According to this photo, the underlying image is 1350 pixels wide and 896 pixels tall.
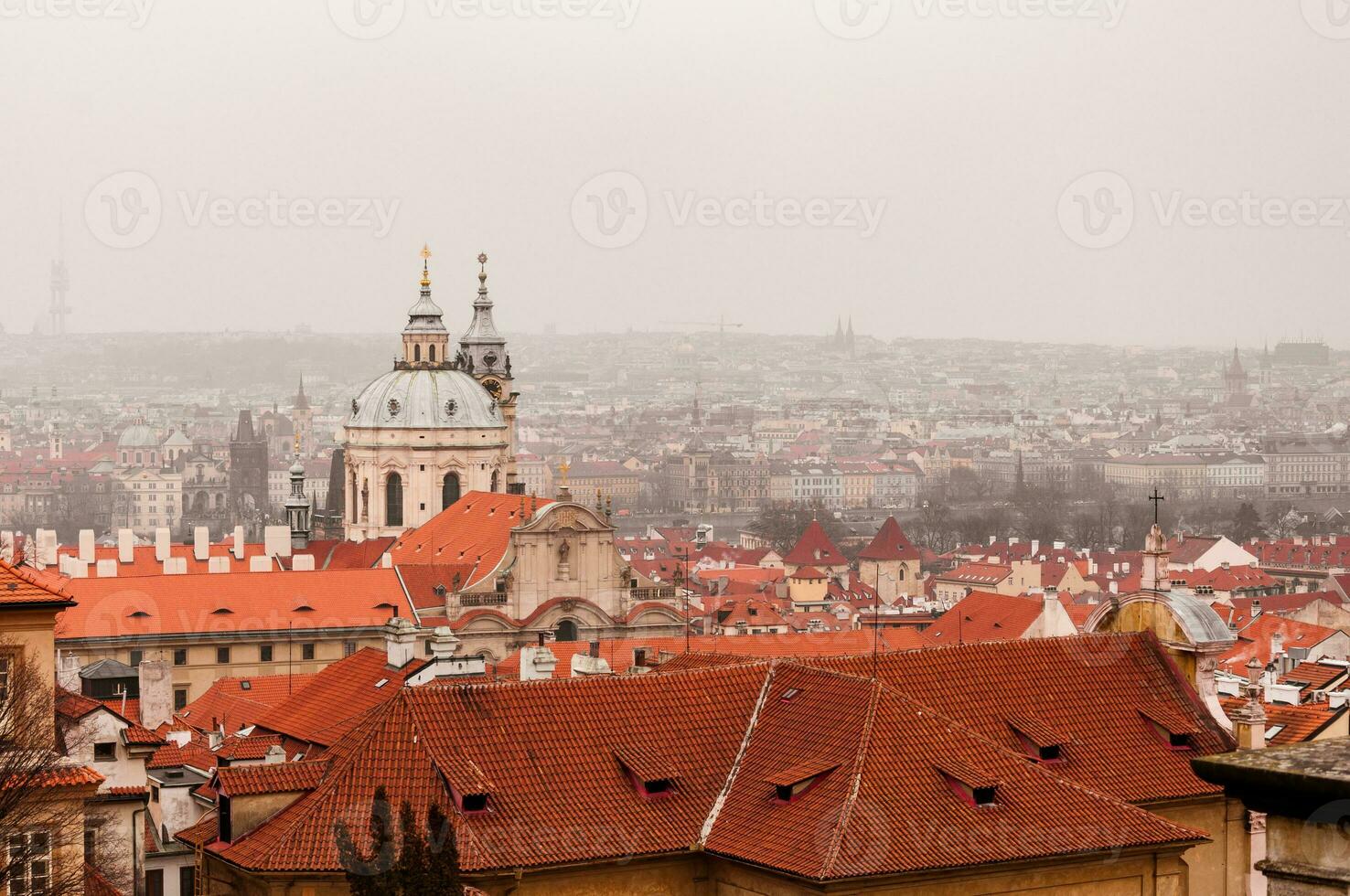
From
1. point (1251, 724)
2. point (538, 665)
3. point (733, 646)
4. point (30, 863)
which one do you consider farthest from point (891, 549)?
point (30, 863)

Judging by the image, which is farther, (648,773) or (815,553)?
(815,553)

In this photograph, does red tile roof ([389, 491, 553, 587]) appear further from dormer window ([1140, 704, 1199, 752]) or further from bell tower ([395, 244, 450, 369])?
dormer window ([1140, 704, 1199, 752])

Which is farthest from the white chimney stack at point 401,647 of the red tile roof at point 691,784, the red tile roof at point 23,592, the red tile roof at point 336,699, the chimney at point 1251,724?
the chimney at point 1251,724

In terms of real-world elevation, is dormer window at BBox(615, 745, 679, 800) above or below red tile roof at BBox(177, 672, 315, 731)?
above

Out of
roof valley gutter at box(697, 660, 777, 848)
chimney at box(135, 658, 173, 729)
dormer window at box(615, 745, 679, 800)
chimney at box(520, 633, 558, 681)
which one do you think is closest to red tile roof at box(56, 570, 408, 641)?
chimney at box(135, 658, 173, 729)

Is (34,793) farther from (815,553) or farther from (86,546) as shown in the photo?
(815,553)
